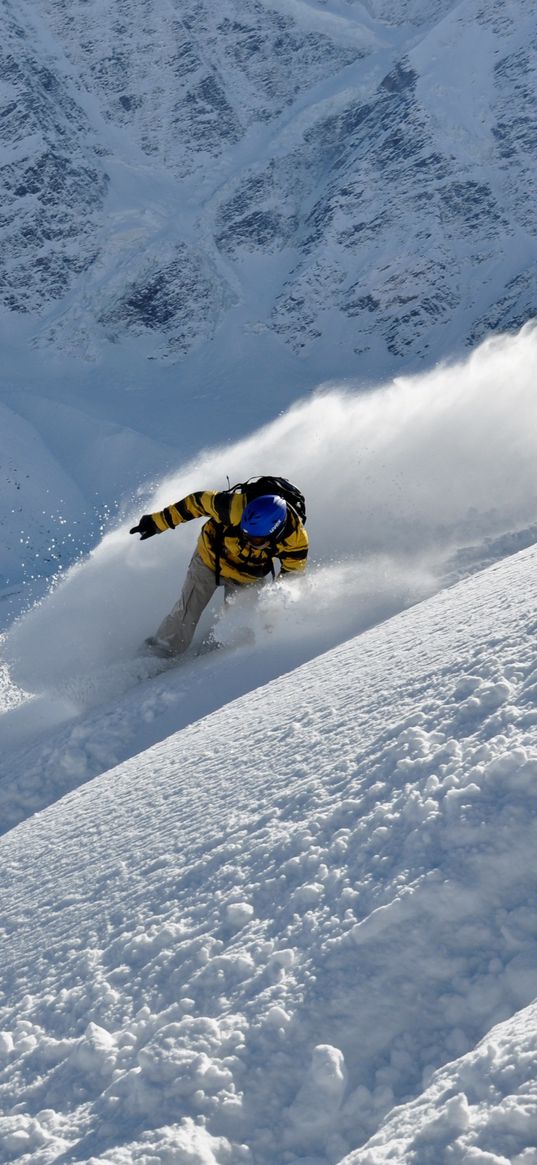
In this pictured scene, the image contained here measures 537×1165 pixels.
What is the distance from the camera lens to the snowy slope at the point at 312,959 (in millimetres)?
1881

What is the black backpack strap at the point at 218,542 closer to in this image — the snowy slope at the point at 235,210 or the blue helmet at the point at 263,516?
the blue helmet at the point at 263,516

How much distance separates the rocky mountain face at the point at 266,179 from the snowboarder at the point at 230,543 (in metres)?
48.6

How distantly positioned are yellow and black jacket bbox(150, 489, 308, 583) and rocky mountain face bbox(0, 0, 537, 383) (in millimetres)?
48585

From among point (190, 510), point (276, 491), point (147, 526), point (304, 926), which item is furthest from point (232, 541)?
point (304, 926)

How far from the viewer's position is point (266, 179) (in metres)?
64.9

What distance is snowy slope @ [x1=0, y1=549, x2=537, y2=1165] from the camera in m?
1.88

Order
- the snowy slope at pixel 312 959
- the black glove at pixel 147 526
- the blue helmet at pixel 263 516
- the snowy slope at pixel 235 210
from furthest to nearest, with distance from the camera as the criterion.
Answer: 1. the snowy slope at pixel 235 210
2. the black glove at pixel 147 526
3. the blue helmet at pixel 263 516
4. the snowy slope at pixel 312 959

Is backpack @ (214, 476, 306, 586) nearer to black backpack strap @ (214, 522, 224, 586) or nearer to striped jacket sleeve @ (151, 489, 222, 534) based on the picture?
striped jacket sleeve @ (151, 489, 222, 534)

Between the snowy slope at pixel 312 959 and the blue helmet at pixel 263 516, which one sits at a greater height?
the blue helmet at pixel 263 516

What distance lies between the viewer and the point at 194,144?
67.5m

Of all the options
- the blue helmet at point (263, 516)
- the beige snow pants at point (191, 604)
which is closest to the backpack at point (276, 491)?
the blue helmet at point (263, 516)

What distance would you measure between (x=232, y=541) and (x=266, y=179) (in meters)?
64.7

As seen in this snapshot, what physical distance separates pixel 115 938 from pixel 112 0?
89.2 metres

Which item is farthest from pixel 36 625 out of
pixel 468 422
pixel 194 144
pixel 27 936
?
pixel 194 144
